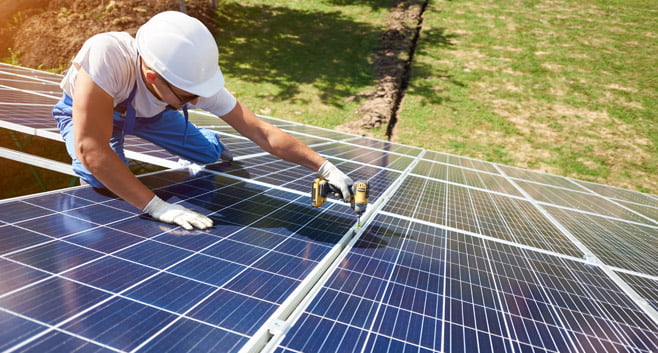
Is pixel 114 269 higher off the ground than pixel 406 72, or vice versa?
pixel 406 72

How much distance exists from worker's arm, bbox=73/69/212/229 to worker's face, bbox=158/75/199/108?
0.44 meters

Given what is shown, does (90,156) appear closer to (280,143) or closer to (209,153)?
(280,143)

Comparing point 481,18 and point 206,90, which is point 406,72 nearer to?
point 481,18

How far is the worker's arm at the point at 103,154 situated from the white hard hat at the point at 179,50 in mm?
502

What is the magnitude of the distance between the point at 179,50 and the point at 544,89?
17.6 meters

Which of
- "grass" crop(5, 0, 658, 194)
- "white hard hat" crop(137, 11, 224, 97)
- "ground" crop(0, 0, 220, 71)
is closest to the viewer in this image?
"white hard hat" crop(137, 11, 224, 97)

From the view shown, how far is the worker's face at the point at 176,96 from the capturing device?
2.85m

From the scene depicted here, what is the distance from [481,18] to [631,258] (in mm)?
22543

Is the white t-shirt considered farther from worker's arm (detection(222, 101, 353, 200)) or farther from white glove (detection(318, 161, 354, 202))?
white glove (detection(318, 161, 354, 202))

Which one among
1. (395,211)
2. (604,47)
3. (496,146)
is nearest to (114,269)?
(395,211)

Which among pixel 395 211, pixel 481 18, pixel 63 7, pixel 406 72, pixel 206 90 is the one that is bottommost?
pixel 395 211

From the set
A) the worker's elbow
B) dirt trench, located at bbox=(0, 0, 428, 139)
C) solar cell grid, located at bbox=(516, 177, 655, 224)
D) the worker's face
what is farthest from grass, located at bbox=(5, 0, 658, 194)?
the worker's elbow

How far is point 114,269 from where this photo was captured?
2.00 m

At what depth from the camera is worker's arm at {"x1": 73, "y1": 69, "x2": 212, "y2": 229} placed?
100 inches
